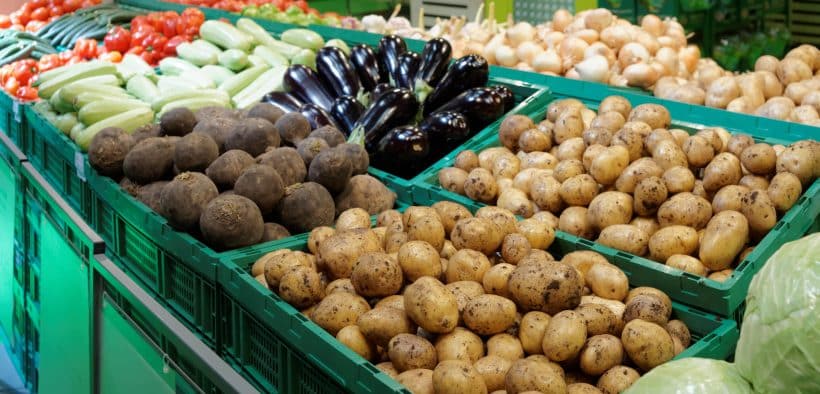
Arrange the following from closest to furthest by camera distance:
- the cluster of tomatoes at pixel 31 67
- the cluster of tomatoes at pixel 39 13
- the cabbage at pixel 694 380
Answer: the cabbage at pixel 694 380
the cluster of tomatoes at pixel 31 67
the cluster of tomatoes at pixel 39 13

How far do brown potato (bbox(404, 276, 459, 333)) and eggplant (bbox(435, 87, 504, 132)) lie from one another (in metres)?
1.79

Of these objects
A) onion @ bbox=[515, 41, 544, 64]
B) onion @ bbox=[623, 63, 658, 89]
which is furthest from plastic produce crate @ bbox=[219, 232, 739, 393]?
onion @ bbox=[515, 41, 544, 64]

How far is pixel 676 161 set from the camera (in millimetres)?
2717

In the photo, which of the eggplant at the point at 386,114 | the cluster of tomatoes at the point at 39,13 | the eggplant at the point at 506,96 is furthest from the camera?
the cluster of tomatoes at the point at 39,13

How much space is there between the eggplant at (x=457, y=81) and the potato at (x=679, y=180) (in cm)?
153

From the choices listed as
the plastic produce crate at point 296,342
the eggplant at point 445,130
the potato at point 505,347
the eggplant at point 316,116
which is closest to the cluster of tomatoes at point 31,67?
the eggplant at point 316,116

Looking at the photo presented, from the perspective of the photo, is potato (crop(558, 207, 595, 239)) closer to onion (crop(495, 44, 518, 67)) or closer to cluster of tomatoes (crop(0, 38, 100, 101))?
onion (crop(495, 44, 518, 67))

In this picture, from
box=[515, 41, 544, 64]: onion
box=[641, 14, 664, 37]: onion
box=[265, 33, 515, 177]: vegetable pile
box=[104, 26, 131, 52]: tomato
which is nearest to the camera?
box=[265, 33, 515, 177]: vegetable pile

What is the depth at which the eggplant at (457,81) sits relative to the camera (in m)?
3.97

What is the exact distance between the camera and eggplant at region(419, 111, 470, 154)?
3.59m

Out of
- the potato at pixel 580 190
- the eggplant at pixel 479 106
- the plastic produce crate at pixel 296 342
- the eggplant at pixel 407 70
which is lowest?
the plastic produce crate at pixel 296 342

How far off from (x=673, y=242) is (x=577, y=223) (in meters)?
0.37

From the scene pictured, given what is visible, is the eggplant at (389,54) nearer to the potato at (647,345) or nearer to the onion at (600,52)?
the onion at (600,52)

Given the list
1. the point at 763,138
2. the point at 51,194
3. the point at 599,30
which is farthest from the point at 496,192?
the point at 599,30
